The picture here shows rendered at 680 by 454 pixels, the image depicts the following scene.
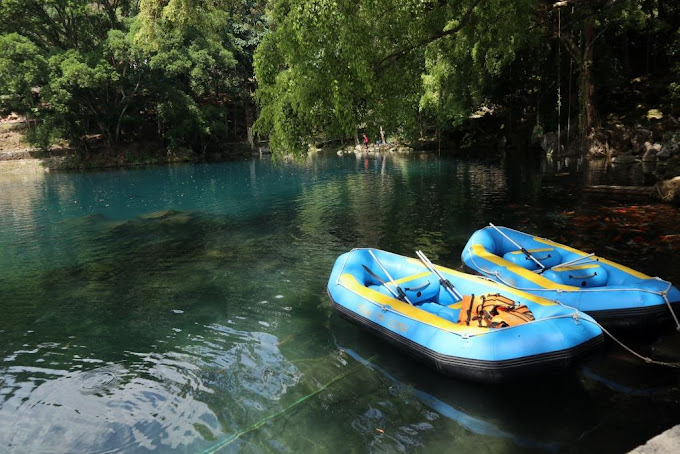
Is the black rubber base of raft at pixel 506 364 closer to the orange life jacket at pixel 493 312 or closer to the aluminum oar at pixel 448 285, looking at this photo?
the orange life jacket at pixel 493 312

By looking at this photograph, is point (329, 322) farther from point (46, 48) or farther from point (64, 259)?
point (46, 48)

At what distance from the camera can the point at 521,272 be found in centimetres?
698

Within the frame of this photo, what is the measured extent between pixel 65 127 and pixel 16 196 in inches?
601

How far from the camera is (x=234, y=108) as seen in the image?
4853cm

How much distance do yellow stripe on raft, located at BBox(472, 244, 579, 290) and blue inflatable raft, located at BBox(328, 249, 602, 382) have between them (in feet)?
2.46

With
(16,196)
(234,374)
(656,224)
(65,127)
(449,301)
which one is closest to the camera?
(234,374)

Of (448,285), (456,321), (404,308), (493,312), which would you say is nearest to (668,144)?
(448,285)

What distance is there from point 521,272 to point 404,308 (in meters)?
2.16

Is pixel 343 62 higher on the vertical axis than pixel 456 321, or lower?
higher

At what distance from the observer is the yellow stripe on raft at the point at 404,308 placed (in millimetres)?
5333

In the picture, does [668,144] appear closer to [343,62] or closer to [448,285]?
[343,62]

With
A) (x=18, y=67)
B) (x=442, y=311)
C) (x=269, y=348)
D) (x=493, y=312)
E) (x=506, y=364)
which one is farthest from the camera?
(x=18, y=67)

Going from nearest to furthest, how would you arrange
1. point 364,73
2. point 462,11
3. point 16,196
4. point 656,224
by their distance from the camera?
1. point 364,73
2. point 656,224
3. point 462,11
4. point 16,196

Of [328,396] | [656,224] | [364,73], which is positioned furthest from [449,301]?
[656,224]
